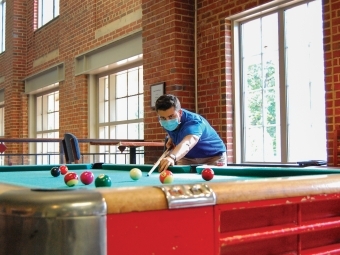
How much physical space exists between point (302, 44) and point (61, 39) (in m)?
5.81

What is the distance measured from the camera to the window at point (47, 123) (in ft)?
33.7

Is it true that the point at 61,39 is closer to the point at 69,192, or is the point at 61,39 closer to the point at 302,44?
the point at 302,44

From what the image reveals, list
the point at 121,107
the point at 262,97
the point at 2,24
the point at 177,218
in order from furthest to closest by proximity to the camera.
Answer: the point at 2,24 < the point at 121,107 < the point at 262,97 < the point at 177,218

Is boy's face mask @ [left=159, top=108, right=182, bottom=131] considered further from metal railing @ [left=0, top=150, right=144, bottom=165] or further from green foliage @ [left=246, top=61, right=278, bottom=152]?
metal railing @ [left=0, top=150, right=144, bottom=165]

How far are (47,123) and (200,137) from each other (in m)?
7.12

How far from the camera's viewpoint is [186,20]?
5.95 m

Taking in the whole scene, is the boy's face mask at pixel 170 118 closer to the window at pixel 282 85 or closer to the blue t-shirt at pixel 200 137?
the blue t-shirt at pixel 200 137

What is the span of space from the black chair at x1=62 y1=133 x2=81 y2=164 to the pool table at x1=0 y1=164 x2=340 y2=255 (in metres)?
3.83

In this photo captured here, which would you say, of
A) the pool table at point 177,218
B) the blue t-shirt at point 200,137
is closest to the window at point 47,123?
the blue t-shirt at point 200,137

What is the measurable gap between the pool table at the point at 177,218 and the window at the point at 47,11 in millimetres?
9188

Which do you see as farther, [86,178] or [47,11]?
[47,11]

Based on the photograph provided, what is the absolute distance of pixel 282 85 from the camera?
504cm

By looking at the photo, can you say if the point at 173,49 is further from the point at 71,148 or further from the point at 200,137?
the point at 200,137

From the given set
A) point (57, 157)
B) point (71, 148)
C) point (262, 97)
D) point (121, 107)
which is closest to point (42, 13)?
point (57, 157)
